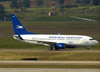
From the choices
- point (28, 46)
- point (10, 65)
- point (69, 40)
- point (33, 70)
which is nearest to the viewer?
point (33, 70)

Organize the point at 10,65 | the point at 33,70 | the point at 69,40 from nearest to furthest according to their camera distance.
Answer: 1. the point at 33,70
2. the point at 10,65
3. the point at 69,40

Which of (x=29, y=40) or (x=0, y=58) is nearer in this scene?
(x=0, y=58)

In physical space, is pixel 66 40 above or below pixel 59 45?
above

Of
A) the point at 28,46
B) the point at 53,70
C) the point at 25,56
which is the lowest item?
the point at 28,46

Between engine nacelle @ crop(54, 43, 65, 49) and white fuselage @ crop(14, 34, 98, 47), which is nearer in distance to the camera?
engine nacelle @ crop(54, 43, 65, 49)

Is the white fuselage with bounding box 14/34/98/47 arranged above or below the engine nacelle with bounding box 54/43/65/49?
above

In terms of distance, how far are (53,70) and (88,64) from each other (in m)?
8.25

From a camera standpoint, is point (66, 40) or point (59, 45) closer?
point (59, 45)

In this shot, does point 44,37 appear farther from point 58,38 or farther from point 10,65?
point 10,65

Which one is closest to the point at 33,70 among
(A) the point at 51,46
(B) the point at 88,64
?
(B) the point at 88,64

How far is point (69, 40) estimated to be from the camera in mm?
71938

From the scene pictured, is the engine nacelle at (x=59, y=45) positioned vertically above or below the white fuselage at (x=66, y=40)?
below

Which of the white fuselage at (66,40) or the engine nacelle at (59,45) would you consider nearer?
the engine nacelle at (59,45)

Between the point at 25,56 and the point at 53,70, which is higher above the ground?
the point at 53,70
